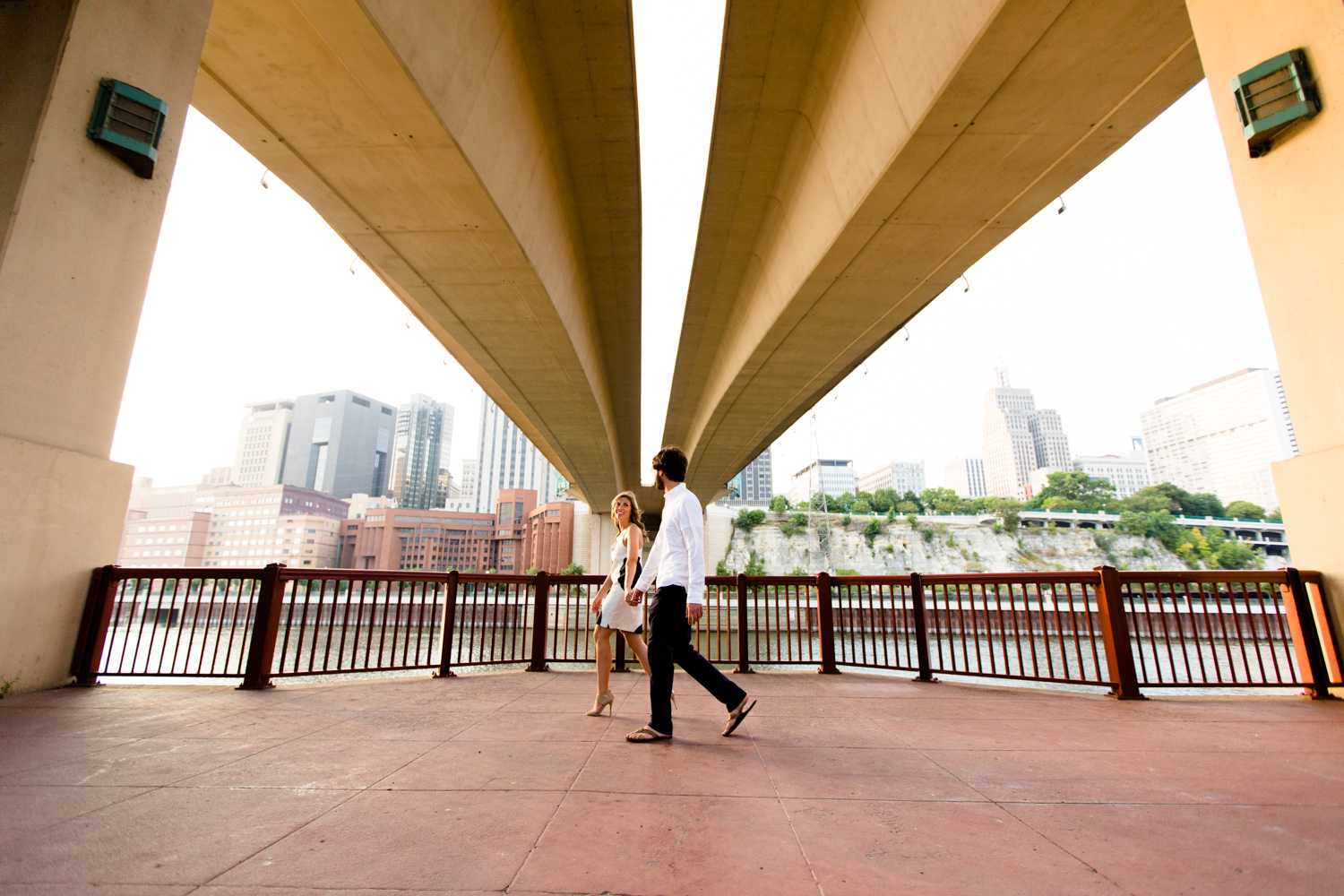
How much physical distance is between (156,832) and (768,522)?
9003 cm

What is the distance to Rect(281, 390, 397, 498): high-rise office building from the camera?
7515 inches

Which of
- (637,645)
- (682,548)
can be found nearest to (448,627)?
(637,645)

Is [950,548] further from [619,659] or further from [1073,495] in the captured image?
[619,659]

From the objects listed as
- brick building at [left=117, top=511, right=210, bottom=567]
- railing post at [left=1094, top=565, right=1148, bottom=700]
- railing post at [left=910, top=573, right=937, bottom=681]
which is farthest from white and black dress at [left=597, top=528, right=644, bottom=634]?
brick building at [left=117, top=511, right=210, bottom=567]

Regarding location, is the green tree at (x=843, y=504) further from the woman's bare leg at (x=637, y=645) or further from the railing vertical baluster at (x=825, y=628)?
the woman's bare leg at (x=637, y=645)

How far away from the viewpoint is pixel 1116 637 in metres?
6.10

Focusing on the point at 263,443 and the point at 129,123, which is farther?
the point at 263,443

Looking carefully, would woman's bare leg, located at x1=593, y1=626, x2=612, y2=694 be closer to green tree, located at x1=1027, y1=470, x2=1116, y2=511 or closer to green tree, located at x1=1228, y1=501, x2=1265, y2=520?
green tree, located at x1=1027, y1=470, x2=1116, y2=511

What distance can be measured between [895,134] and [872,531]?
92638mm

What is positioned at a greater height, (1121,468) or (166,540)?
(1121,468)

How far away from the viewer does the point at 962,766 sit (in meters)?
3.49

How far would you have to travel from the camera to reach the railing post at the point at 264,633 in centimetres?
587

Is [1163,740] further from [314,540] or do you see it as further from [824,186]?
[314,540]

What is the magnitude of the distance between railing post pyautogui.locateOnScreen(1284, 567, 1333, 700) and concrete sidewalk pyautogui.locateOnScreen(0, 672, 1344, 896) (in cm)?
48
